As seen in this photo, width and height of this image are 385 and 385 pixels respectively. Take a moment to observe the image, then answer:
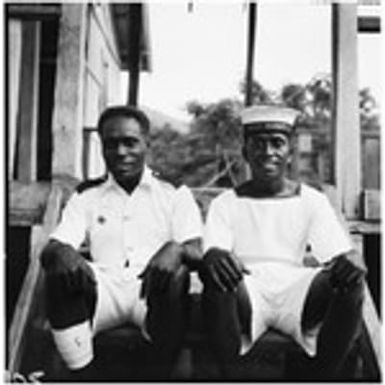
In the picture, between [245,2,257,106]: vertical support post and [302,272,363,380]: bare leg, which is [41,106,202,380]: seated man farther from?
[245,2,257,106]: vertical support post

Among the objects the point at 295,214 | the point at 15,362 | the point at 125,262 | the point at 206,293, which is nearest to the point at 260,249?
the point at 295,214

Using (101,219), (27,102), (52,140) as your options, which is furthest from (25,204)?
(27,102)

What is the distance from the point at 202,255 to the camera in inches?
75.6

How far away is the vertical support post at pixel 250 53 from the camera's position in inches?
122

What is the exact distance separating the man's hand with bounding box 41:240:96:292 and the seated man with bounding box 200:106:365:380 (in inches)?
13.1

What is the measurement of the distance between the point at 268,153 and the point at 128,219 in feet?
1.63

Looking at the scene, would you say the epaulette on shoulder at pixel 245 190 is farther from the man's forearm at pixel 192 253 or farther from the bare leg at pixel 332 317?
the bare leg at pixel 332 317

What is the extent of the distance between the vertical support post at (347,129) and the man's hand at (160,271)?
2.99ft

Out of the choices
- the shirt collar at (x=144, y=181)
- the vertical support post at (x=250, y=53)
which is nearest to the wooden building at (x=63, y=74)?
the shirt collar at (x=144, y=181)

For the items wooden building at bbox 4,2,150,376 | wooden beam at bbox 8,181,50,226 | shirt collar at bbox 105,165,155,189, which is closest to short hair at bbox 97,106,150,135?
shirt collar at bbox 105,165,155,189

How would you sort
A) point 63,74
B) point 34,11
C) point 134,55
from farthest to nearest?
point 134,55 → point 34,11 → point 63,74

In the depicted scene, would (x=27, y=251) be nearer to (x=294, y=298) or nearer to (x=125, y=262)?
(x=125, y=262)

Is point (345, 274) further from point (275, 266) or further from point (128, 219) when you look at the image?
point (128, 219)

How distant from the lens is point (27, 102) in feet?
11.2
